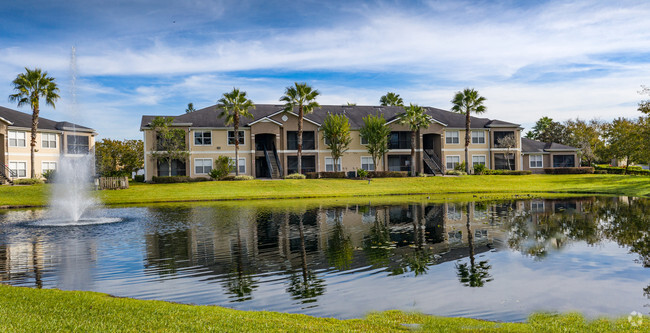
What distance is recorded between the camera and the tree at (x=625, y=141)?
48969mm

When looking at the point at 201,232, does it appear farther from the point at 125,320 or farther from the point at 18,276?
the point at 125,320

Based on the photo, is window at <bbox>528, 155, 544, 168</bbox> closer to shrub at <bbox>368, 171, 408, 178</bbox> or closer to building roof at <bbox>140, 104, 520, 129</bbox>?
building roof at <bbox>140, 104, 520, 129</bbox>

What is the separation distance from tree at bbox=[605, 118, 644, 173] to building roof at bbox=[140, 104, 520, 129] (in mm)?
12890

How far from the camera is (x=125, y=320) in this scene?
7738mm

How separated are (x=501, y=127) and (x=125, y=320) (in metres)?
63.0

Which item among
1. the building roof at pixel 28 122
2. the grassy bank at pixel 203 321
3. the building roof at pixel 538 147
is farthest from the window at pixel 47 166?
the building roof at pixel 538 147

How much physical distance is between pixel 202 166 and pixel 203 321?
2004 inches

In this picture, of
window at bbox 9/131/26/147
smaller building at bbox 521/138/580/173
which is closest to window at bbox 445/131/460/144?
smaller building at bbox 521/138/580/173

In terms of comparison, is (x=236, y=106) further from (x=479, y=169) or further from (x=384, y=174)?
(x=479, y=169)

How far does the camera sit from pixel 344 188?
156 feet

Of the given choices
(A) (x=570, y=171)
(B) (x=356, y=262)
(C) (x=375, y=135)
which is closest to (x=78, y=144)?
(C) (x=375, y=135)

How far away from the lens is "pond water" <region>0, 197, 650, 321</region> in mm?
9914

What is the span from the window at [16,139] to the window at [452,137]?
51639 millimetres

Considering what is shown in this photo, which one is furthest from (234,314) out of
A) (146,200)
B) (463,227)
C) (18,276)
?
(146,200)
